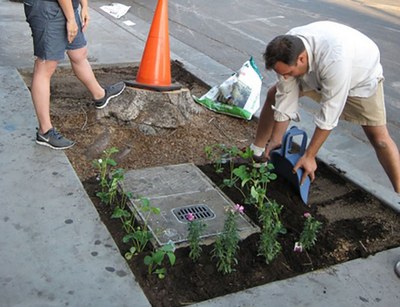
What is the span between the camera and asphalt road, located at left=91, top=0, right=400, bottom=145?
6754 millimetres

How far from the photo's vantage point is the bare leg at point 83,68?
152 inches

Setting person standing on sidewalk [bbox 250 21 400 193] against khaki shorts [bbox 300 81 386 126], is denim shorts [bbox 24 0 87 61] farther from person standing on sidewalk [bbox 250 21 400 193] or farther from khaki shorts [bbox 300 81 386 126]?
khaki shorts [bbox 300 81 386 126]

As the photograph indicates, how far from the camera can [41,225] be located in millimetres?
2863

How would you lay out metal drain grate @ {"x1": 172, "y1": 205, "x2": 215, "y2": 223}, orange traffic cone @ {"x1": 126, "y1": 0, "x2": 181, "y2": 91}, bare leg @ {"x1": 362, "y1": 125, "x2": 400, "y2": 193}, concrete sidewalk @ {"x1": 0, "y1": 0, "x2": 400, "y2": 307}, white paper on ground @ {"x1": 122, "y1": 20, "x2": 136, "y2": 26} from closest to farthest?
concrete sidewalk @ {"x1": 0, "y1": 0, "x2": 400, "y2": 307} < metal drain grate @ {"x1": 172, "y1": 205, "x2": 215, "y2": 223} < bare leg @ {"x1": 362, "y1": 125, "x2": 400, "y2": 193} < orange traffic cone @ {"x1": 126, "y1": 0, "x2": 181, "y2": 91} < white paper on ground @ {"x1": 122, "y1": 20, "x2": 136, "y2": 26}

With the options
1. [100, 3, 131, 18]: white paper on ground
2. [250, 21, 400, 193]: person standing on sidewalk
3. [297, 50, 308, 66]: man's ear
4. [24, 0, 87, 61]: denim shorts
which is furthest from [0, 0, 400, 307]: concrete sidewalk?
[100, 3, 131, 18]: white paper on ground

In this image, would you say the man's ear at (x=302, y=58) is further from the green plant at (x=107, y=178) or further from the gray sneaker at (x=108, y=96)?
the gray sneaker at (x=108, y=96)

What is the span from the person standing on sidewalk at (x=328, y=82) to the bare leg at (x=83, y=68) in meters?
1.38

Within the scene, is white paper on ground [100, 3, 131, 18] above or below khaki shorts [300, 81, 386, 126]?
below

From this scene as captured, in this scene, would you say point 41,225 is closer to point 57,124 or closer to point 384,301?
point 57,124

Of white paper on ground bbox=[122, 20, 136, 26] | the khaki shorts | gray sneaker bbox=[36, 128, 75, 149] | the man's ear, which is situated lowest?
white paper on ground bbox=[122, 20, 136, 26]

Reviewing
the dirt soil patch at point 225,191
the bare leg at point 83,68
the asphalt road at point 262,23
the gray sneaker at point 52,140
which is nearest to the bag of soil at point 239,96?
the dirt soil patch at point 225,191

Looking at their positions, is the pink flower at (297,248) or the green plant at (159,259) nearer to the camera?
the green plant at (159,259)

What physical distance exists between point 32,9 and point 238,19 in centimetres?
624

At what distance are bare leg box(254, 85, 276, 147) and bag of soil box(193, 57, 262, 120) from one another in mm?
713
